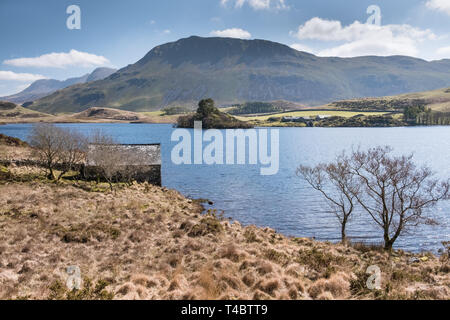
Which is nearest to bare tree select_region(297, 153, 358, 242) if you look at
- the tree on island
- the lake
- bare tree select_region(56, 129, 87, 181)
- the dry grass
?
the tree on island

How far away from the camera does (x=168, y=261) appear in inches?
836

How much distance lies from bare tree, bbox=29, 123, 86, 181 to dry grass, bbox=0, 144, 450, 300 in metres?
17.1

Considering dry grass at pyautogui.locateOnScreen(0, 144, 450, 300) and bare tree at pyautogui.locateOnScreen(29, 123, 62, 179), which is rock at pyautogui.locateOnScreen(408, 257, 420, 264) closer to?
dry grass at pyautogui.locateOnScreen(0, 144, 450, 300)

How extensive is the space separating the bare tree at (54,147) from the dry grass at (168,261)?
674 inches

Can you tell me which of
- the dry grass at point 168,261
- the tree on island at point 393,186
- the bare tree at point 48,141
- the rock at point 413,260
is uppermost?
the bare tree at point 48,141

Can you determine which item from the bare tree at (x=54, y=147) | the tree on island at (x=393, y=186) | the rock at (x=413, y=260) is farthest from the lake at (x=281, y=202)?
the bare tree at (x=54, y=147)

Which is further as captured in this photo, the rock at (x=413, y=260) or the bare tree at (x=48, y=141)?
the bare tree at (x=48, y=141)

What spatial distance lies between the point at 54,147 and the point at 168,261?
41.7m

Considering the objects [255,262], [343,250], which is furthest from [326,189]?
[255,262]

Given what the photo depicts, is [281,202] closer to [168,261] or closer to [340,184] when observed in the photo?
[340,184]

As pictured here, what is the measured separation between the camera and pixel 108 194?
44.2m

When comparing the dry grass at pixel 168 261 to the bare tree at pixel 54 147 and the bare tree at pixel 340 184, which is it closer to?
the bare tree at pixel 340 184

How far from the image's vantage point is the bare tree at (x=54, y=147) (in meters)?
52.6

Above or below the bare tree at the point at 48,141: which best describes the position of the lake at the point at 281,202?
below
